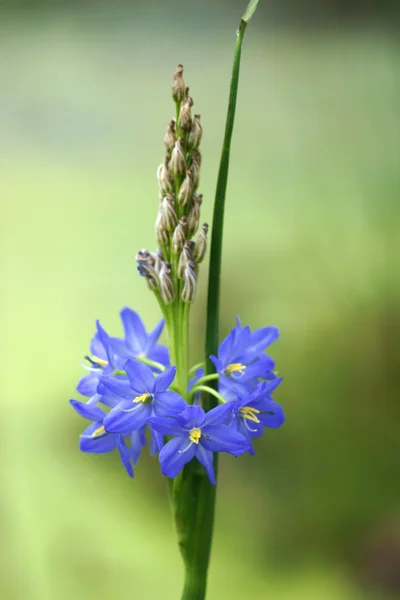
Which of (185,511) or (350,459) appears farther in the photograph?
(350,459)

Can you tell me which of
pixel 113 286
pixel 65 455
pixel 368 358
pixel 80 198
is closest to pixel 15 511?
pixel 65 455

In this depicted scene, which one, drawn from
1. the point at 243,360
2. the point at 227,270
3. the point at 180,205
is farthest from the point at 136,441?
the point at 227,270

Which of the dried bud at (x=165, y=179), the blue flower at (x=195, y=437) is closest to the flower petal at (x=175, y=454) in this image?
the blue flower at (x=195, y=437)

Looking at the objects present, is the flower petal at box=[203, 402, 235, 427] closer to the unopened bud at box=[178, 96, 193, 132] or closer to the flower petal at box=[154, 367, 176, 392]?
the flower petal at box=[154, 367, 176, 392]

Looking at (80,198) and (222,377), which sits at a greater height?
(80,198)

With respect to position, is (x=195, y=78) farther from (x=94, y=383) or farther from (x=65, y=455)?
(x=94, y=383)

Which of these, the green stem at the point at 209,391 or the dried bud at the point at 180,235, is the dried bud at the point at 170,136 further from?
the green stem at the point at 209,391
